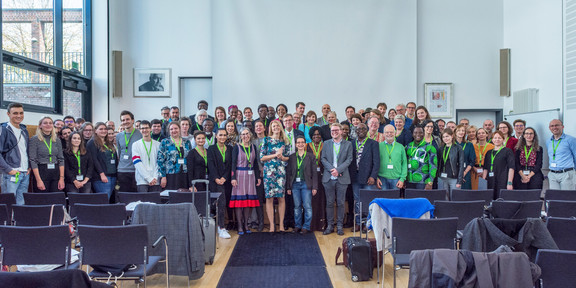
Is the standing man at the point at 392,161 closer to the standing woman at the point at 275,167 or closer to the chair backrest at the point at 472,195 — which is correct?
the chair backrest at the point at 472,195

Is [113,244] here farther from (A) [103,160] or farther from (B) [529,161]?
(B) [529,161]

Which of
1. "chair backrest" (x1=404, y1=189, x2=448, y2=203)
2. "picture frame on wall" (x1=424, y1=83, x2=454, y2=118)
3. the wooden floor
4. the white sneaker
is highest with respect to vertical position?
"picture frame on wall" (x1=424, y1=83, x2=454, y2=118)

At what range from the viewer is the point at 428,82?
10.7 meters

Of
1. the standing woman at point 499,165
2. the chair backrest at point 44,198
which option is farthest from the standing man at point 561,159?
the chair backrest at point 44,198

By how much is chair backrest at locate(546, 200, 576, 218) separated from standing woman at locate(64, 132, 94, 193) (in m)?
6.19

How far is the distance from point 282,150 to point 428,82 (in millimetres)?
5944

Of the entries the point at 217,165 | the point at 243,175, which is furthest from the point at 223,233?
the point at 217,165

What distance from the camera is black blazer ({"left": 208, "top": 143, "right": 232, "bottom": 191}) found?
20.6 feet

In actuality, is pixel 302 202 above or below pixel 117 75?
below

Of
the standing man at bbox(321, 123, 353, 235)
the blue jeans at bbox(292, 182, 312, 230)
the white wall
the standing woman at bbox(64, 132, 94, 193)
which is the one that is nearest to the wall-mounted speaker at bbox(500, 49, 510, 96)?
the white wall

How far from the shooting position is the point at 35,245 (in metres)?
Result: 3.15

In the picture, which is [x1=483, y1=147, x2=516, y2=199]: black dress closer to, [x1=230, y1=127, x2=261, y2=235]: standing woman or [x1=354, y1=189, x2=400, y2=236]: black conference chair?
[x1=354, y1=189, x2=400, y2=236]: black conference chair

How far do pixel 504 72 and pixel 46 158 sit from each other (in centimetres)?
1027

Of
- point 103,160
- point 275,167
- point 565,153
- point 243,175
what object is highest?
point 565,153
